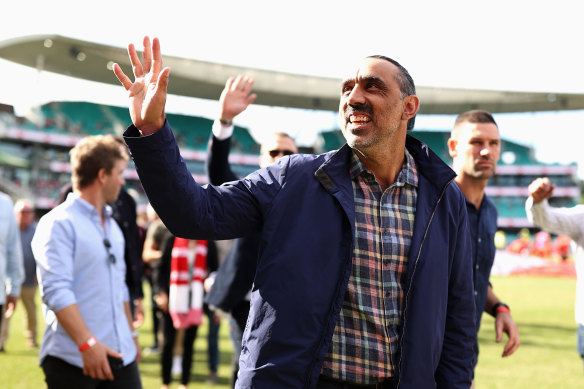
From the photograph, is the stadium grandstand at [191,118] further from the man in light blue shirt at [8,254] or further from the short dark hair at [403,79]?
the short dark hair at [403,79]

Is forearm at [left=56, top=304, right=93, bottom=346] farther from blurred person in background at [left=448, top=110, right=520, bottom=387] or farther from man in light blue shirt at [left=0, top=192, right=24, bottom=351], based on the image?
man in light blue shirt at [left=0, top=192, right=24, bottom=351]

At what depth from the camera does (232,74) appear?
50.6 m

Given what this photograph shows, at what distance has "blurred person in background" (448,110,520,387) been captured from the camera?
3896mm

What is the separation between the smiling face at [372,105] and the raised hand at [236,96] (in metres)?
1.49

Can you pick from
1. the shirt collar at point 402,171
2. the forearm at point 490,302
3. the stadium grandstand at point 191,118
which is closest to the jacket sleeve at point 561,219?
the forearm at point 490,302

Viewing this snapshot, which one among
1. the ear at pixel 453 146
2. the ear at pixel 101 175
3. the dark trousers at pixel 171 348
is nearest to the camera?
the ear at pixel 101 175

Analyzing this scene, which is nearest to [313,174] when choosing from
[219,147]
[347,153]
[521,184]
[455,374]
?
[347,153]

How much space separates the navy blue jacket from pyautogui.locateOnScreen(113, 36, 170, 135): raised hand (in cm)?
4

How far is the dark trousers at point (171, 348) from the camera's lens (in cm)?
642

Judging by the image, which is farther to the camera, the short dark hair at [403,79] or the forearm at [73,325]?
the forearm at [73,325]

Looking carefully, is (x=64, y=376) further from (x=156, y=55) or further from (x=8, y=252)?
(x=8, y=252)

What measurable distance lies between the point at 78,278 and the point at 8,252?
282 centimetres

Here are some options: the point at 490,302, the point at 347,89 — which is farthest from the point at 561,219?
the point at 347,89

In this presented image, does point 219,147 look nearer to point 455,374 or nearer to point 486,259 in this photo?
point 486,259
